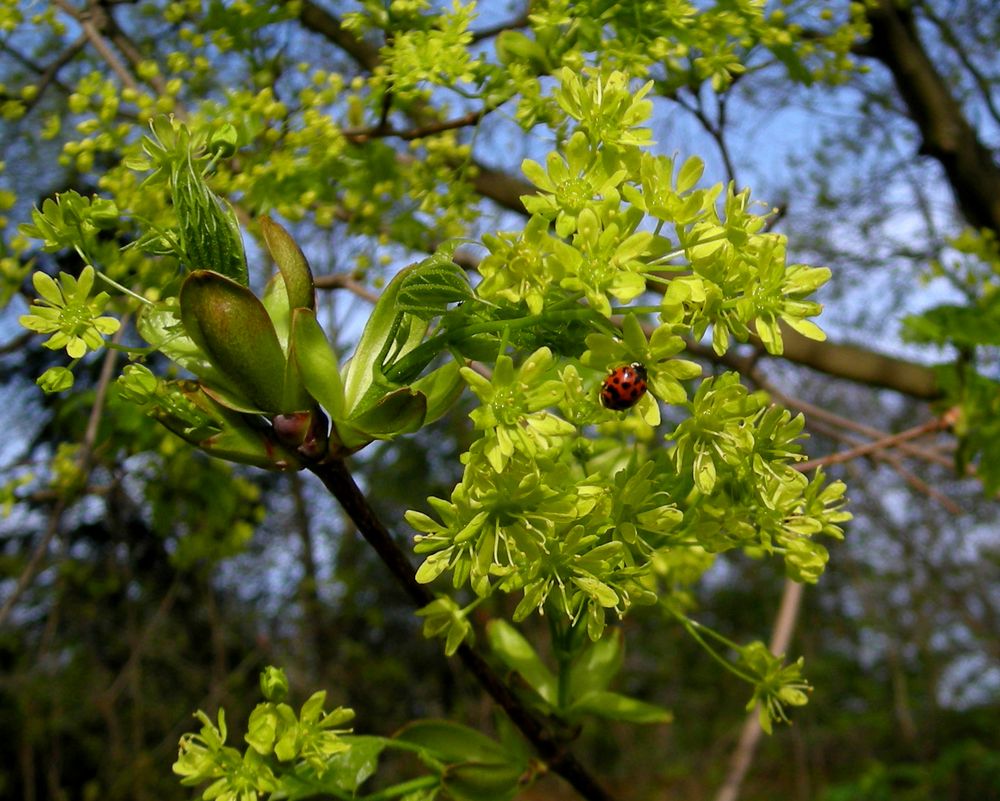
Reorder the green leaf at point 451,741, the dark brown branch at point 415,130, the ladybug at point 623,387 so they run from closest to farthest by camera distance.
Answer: the ladybug at point 623,387
the green leaf at point 451,741
the dark brown branch at point 415,130

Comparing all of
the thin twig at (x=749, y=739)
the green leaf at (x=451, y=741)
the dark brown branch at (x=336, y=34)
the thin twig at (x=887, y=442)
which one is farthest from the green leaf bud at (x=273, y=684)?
the dark brown branch at (x=336, y=34)

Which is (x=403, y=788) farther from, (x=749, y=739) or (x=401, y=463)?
(x=401, y=463)

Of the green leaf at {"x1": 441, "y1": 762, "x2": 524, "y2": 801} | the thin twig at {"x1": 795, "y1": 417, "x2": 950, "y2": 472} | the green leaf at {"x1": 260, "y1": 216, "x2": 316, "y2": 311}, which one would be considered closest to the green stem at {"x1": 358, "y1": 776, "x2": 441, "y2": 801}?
the green leaf at {"x1": 441, "y1": 762, "x2": 524, "y2": 801}

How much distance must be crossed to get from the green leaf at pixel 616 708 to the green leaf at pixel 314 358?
53cm

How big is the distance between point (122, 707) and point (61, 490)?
4952 mm

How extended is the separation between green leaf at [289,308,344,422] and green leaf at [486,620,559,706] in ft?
1.64

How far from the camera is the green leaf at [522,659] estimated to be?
1.09 metres

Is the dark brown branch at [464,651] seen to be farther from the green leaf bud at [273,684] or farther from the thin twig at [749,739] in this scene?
the thin twig at [749,739]

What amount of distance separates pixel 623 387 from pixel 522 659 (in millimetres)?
588

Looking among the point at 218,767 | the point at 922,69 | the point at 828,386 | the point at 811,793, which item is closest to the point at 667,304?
the point at 218,767

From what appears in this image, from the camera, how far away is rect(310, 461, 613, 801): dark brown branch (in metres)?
0.79

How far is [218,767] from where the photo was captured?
823 mm

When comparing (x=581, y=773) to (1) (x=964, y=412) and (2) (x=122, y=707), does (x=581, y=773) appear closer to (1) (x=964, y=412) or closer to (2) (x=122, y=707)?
(1) (x=964, y=412)

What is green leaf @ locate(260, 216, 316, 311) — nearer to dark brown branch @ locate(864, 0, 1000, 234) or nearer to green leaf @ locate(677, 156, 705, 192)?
green leaf @ locate(677, 156, 705, 192)
